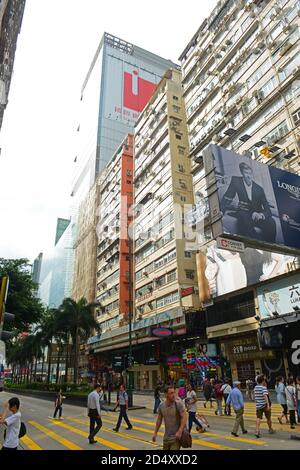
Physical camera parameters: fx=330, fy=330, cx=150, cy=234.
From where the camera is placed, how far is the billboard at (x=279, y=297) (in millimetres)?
22531

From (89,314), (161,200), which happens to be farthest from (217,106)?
(89,314)

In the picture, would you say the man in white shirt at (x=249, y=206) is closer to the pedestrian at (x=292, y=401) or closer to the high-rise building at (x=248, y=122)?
the high-rise building at (x=248, y=122)

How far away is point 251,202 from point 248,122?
1613 cm

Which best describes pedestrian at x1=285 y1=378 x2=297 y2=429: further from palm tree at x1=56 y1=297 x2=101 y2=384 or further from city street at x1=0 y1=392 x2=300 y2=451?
palm tree at x1=56 y1=297 x2=101 y2=384

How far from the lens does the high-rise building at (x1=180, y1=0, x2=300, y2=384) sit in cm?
2566

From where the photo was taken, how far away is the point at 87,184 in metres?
87.9

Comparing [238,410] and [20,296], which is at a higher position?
[20,296]

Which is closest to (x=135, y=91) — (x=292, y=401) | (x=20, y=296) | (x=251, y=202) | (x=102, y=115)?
(x=102, y=115)

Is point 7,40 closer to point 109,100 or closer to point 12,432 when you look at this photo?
point 12,432

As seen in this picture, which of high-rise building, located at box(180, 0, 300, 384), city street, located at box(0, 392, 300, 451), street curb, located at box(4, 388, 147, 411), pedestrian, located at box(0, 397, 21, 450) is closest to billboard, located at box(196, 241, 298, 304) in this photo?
high-rise building, located at box(180, 0, 300, 384)

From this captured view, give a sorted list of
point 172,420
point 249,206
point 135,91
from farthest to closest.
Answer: point 135,91
point 249,206
point 172,420

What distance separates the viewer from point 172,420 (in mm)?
5688

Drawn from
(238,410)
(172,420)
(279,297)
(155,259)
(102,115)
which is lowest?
(238,410)
